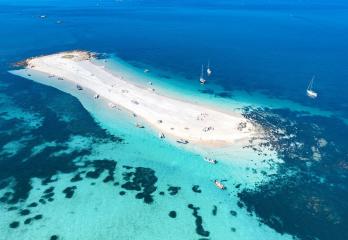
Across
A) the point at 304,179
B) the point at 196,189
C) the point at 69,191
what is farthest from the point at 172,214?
the point at 304,179

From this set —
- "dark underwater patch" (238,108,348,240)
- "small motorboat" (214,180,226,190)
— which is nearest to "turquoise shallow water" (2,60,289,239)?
"small motorboat" (214,180,226,190)

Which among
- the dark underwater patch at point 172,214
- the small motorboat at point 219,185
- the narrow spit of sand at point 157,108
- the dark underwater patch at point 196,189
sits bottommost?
the dark underwater patch at point 172,214

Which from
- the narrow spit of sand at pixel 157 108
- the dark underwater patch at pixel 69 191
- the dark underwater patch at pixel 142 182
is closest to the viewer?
the dark underwater patch at pixel 69 191

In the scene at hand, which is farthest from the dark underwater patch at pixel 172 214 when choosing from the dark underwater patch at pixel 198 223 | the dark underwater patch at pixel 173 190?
the dark underwater patch at pixel 173 190

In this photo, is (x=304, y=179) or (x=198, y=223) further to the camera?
(x=304, y=179)

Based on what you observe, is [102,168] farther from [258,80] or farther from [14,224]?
[258,80]

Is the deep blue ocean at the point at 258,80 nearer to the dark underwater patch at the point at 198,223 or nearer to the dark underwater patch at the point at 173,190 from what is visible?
the dark underwater patch at the point at 198,223
